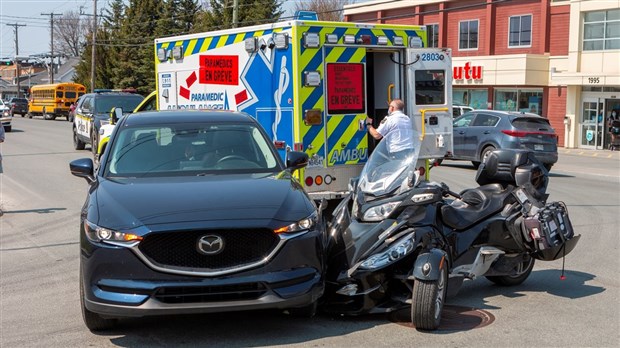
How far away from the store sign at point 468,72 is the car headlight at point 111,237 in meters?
35.1

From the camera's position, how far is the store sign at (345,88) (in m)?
10.7

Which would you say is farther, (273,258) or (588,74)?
(588,74)

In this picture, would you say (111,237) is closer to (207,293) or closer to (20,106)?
(207,293)

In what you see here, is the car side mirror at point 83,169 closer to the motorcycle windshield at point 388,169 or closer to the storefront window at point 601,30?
the motorcycle windshield at point 388,169

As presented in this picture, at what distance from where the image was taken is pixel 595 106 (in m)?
34.4

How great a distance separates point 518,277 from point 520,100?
32337mm

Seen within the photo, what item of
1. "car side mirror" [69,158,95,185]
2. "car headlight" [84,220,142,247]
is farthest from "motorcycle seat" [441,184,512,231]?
"car side mirror" [69,158,95,185]

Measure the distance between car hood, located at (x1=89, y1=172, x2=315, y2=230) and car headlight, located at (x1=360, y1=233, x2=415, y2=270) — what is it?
0.66 meters

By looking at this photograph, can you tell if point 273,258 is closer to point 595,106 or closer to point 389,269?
point 389,269

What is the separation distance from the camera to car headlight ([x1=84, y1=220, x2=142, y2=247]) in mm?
5184

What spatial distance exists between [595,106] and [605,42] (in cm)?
294

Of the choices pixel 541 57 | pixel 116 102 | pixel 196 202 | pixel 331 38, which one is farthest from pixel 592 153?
pixel 196 202

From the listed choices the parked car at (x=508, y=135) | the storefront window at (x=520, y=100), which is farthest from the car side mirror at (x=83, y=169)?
the storefront window at (x=520, y=100)

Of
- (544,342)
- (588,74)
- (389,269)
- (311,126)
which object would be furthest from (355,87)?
(588,74)
